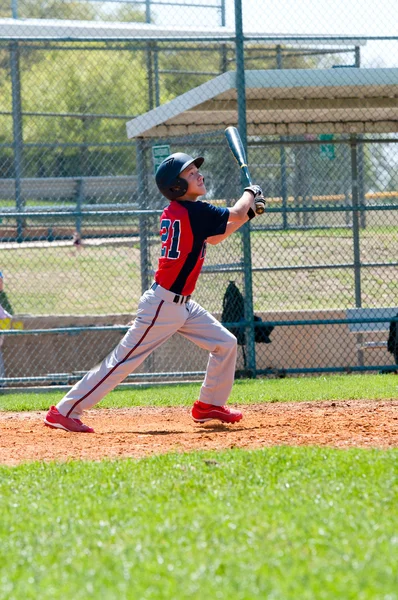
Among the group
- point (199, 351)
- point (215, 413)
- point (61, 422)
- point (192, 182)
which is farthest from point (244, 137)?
point (61, 422)

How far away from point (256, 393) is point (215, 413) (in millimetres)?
2019

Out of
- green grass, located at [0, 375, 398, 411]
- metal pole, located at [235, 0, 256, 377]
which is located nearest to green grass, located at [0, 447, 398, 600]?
green grass, located at [0, 375, 398, 411]

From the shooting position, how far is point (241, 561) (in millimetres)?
3271

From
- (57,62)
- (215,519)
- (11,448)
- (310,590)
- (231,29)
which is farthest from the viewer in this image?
(57,62)

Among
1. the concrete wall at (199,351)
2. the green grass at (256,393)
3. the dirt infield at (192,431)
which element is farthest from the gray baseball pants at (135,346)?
the concrete wall at (199,351)

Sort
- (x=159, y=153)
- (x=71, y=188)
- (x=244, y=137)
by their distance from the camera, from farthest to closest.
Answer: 1. (x=71, y=188)
2. (x=159, y=153)
3. (x=244, y=137)

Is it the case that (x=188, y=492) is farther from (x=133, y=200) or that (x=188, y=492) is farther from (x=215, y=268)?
(x=133, y=200)

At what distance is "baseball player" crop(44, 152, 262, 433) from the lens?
610cm

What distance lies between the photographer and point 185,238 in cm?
610

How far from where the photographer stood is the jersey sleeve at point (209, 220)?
607 cm

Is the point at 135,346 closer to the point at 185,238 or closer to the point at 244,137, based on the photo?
the point at 185,238

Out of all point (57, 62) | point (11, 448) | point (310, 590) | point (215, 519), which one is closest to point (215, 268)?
point (11, 448)

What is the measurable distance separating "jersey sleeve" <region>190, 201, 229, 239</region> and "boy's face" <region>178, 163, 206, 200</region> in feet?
0.53

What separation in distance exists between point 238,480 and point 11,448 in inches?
76.6
